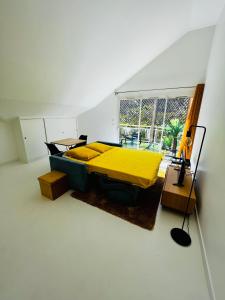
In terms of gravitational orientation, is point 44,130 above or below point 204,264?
above

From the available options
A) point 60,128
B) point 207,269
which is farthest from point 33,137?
point 207,269

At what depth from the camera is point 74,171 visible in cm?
227

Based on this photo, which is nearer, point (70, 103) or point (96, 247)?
point (96, 247)

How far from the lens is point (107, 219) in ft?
5.99

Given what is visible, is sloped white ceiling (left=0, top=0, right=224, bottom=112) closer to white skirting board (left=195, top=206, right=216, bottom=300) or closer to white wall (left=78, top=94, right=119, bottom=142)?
white wall (left=78, top=94, right=119, bottom=142)

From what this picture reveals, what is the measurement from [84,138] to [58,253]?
335 cm

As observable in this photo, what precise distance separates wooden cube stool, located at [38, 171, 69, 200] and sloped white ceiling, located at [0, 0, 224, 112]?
1.77 metres

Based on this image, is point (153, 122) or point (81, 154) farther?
point (153, 122)

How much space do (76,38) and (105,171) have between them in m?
2.17

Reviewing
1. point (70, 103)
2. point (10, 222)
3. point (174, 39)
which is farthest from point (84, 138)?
point (174, 39)

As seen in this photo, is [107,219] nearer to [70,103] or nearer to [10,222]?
[10,222]

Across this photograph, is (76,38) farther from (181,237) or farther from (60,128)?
(181,237)

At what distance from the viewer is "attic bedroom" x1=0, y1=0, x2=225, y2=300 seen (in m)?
1.20

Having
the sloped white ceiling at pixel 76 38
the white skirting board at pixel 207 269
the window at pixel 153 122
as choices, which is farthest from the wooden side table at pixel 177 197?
the sloped white ceiling at pixel 76 38
